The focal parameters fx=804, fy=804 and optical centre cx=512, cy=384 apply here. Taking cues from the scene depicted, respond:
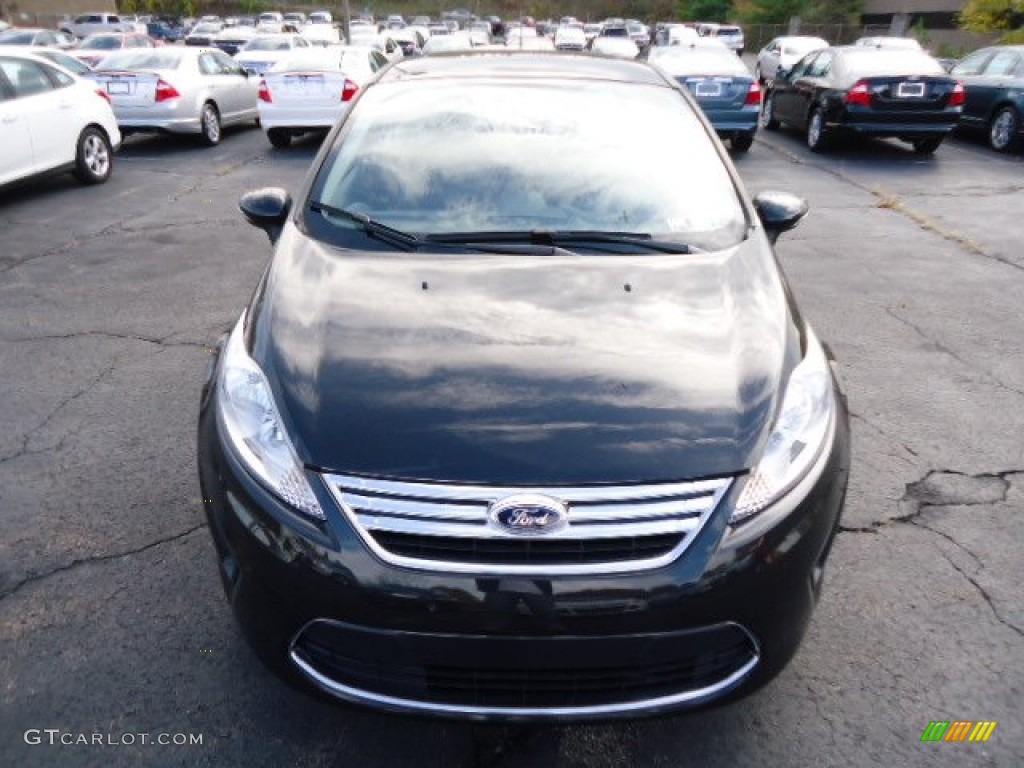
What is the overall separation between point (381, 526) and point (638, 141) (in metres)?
2.13

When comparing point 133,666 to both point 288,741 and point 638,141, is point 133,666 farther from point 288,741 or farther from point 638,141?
point 638,141

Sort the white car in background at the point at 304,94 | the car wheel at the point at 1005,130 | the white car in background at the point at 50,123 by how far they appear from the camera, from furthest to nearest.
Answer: the white car in background at the point at 304,94, the car wheel at the point at 1005,130, the white car in background at the point at 50,123

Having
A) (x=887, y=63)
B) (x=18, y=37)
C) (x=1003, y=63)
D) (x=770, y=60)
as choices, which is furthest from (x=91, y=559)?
(x=770, y=60)

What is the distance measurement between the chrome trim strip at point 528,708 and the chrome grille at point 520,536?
0.26 m

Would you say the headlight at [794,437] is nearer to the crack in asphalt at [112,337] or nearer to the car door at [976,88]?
the crack in asphalt at [112,337]

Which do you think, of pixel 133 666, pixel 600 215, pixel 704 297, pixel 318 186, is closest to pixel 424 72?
pixel 318 186

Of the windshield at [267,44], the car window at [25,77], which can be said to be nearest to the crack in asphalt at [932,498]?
the car window at [25,77]

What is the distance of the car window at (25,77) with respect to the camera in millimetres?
8203

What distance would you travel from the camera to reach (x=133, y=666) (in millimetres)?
2500

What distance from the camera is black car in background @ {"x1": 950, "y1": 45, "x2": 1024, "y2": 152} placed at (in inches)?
466

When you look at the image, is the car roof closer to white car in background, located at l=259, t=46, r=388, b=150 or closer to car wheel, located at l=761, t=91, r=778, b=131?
white car in background, located at l=259, t=46, r=388, b=150

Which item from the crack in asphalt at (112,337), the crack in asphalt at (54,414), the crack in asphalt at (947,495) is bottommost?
the crack in asphalt at (112,337)

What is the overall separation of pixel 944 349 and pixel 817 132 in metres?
8.32

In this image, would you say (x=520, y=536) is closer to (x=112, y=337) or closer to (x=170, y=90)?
(x=112, y=337)
